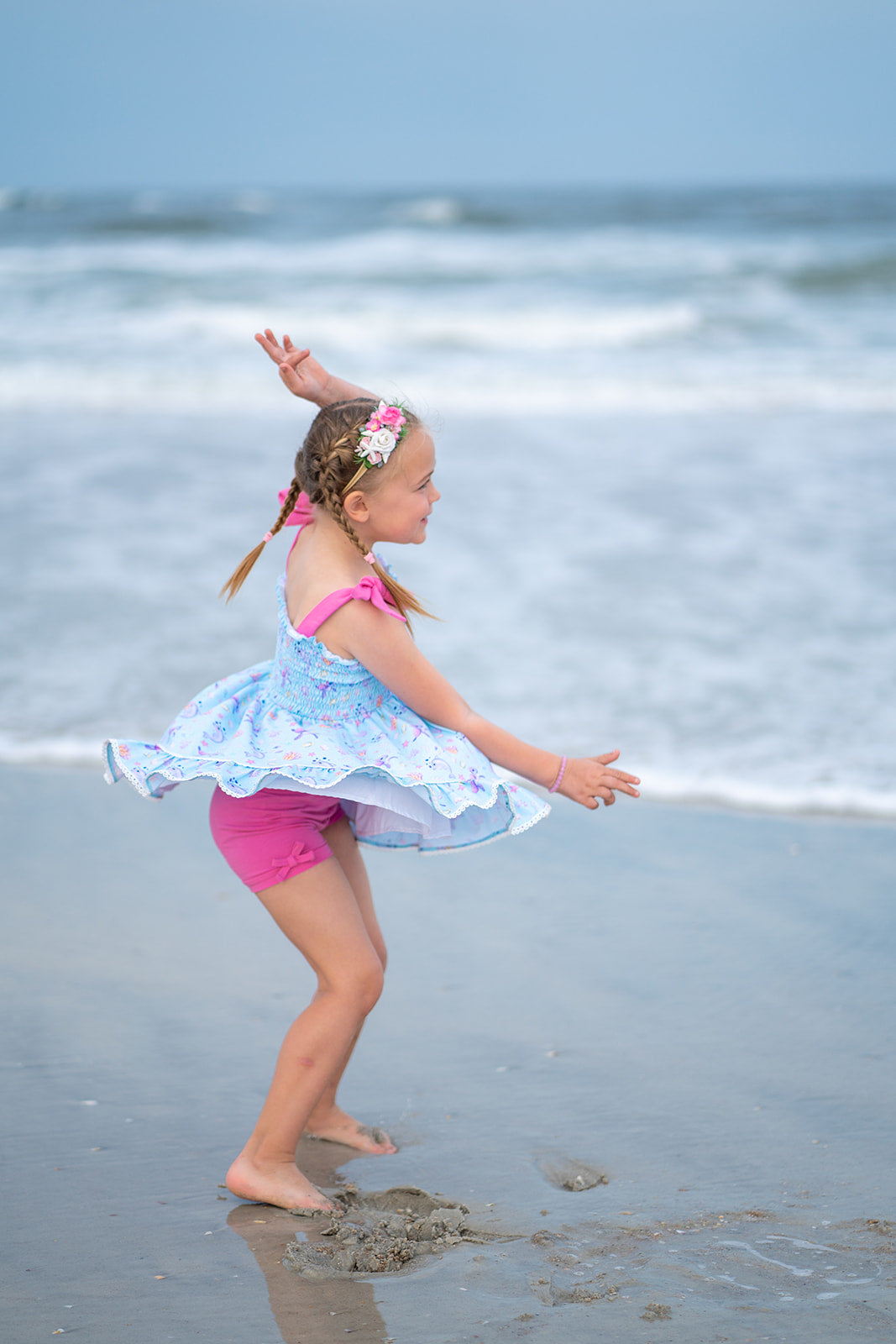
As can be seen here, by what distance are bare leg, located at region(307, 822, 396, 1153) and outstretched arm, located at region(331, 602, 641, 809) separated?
37 cm

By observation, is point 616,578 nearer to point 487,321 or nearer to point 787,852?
point 787,852

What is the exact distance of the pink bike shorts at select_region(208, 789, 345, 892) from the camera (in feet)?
7.31

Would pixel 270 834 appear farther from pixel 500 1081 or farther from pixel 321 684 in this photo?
pixel 500 1081

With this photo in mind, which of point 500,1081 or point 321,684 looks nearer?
point 321,684

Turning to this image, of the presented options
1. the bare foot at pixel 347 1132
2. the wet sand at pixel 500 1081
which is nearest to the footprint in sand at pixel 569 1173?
the wet sand at pixel 500 1081

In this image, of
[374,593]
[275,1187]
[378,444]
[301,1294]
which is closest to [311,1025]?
[275,1187]

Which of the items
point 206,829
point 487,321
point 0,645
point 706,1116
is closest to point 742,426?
point 487,321

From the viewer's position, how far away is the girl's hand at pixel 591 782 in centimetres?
216

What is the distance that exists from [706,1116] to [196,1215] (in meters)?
0.96

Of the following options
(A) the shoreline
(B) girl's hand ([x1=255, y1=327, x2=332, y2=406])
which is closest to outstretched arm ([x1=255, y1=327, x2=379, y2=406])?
(B) girl's hand ([x1=255, y1=327, x2=332, y2=406])

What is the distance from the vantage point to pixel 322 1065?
7.26 ft

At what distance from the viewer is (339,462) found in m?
2.23

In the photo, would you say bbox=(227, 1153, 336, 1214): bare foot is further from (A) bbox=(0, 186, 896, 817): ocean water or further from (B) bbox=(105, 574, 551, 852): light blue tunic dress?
(A) bbox=(0, 186, 896, 817): ocean water

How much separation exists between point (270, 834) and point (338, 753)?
0.20 m
